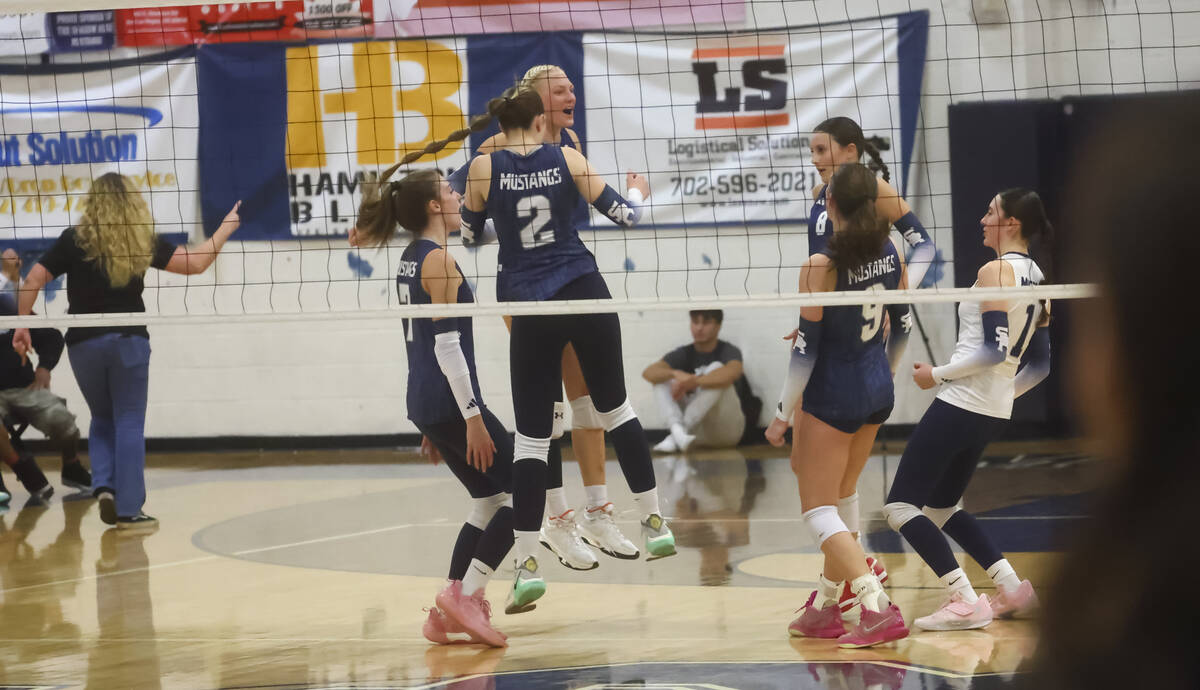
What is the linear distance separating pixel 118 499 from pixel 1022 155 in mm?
6804

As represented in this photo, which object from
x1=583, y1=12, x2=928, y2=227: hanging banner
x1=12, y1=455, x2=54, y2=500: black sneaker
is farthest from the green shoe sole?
x1=583, y1=12, x2=928, y2=227: hanging banner

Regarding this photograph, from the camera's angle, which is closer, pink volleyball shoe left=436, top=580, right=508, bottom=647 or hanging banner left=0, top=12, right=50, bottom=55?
pink volleyball shoe left=436, top=580, right=508, bottom=647

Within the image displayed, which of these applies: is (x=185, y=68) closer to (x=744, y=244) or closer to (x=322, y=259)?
(x=322, y=259)

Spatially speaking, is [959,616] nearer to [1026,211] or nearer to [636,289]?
[1026,211]

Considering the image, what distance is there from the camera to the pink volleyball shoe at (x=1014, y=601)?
4996 millimetres

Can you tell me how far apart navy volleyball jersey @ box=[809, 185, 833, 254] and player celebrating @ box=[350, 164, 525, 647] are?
1.31 meters

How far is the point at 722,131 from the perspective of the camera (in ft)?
35.0

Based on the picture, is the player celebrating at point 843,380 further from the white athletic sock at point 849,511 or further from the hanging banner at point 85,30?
the hanging banner at point 85,30

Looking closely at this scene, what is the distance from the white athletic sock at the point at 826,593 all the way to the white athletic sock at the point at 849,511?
297 millimetres

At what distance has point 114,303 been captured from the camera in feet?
25.3

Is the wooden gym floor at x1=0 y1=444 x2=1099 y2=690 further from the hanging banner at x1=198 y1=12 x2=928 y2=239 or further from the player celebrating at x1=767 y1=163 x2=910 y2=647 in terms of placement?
the hanging banner at x1=198 y1=12 x2=928 y2=239

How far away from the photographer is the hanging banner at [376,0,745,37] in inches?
404

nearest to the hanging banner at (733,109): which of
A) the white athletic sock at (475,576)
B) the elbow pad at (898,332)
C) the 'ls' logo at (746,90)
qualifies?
the 'ls' logo at (746,90)

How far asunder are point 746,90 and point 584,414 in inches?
239
